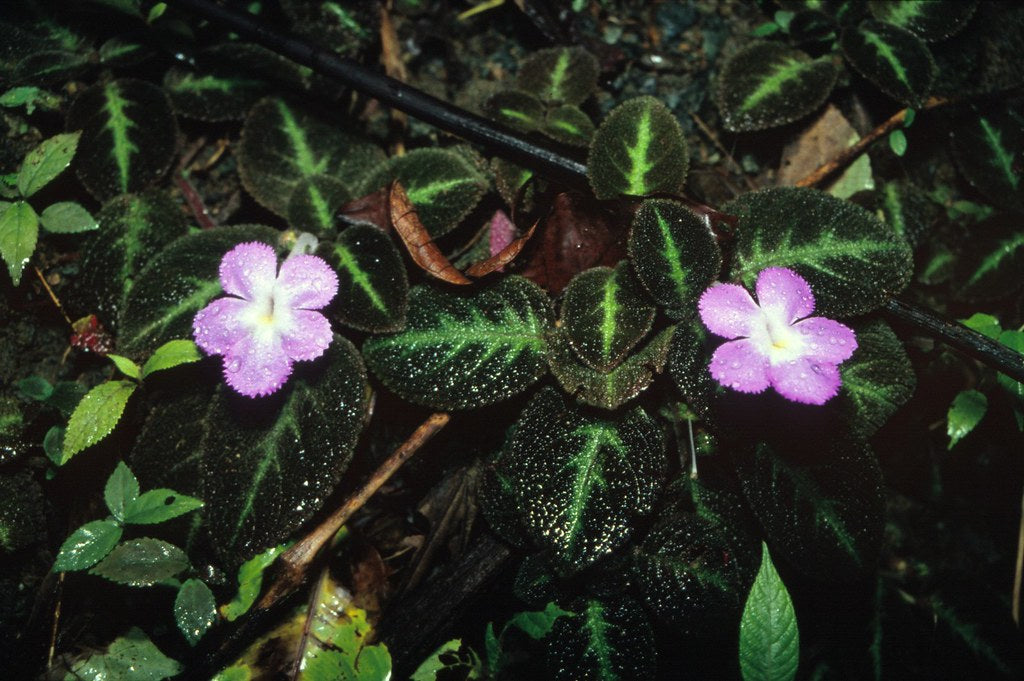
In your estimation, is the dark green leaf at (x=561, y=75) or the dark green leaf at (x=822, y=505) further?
the dark green leaf at (x=561, y=75)

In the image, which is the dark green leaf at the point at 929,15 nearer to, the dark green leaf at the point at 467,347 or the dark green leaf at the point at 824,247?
the dark green leaf at the point at 824,247

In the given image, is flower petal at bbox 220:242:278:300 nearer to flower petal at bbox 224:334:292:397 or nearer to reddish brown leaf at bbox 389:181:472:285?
flower petal at bbox 224:334:292:397

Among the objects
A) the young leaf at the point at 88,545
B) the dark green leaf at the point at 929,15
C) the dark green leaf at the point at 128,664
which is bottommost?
the dark green leaf at the point at 128,664

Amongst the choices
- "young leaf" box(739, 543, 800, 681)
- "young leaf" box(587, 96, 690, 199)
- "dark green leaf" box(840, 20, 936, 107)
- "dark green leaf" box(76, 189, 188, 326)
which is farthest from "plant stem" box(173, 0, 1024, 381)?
"young leaf" box(739, 543, 800, 681)

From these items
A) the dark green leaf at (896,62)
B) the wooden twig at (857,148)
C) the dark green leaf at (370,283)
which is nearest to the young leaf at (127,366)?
the dark green leaf at (370,283)

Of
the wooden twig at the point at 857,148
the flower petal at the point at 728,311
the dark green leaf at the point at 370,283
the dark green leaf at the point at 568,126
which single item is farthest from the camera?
the wooden twig at the point at 857,148

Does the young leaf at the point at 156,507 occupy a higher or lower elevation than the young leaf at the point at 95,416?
lower
